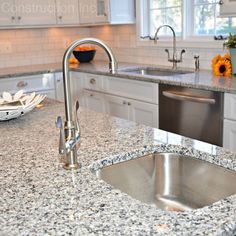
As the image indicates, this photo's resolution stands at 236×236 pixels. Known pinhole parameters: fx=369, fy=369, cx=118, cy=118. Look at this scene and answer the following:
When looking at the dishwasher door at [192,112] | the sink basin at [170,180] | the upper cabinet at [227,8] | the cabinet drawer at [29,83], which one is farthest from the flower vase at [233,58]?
the cabinet drawer at [29,83]

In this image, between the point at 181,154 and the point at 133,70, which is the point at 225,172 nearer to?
the point at 181,154

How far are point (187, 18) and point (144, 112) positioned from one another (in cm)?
109

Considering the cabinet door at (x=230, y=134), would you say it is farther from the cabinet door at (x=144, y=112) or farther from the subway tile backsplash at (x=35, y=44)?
the subway tile backsplash at (x=35, y=44)

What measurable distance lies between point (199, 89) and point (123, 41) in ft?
6.55

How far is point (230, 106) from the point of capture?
240cm

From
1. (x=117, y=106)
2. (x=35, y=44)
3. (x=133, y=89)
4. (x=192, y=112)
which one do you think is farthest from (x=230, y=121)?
(x=35, y=44)

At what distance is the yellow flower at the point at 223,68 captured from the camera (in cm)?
295

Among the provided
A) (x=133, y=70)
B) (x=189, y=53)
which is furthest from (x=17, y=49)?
(x=189, y=53)

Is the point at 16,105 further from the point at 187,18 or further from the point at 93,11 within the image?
the point at 93,11

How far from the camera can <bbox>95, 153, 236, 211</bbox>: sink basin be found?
1.29 meters

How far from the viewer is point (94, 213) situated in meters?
0.93

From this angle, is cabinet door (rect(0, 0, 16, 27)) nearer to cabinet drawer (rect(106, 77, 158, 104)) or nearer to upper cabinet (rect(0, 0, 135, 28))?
upper cabinet (rect(0, 0, 135, 28))

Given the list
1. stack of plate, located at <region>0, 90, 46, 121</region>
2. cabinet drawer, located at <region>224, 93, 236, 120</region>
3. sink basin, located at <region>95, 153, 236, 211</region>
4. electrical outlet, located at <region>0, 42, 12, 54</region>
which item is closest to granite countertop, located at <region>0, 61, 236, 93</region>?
cabinet drawer, located at <region>224, 93, 236, 120</region>

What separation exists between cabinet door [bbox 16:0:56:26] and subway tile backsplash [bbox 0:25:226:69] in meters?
0.37
